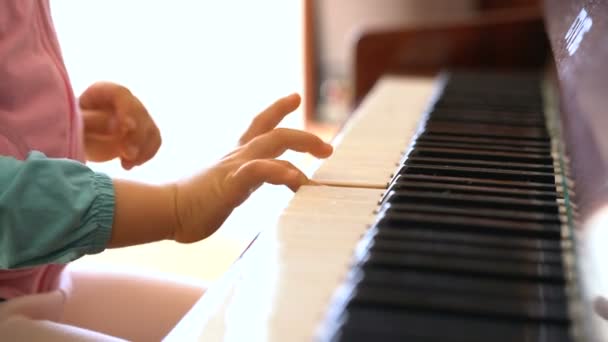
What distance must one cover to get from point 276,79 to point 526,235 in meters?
1.73

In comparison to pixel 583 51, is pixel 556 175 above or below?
below

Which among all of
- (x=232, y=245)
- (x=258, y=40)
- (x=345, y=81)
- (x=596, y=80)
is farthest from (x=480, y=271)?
(x=345, y=81)

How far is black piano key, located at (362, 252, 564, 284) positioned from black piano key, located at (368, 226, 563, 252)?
28 millimetres

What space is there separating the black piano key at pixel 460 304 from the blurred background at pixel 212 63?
1.25 meters

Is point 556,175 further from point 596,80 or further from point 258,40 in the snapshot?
point 258,40

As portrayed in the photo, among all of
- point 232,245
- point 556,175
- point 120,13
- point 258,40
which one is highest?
point 556,175

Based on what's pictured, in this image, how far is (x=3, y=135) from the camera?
0.67 m

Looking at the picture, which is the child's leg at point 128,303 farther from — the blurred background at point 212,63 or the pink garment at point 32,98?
the blurred background at point 212,63

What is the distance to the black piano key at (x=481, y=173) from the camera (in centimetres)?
66

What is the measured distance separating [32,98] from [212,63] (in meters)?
1.34

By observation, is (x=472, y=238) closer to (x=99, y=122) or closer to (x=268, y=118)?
(x=268, y=118)

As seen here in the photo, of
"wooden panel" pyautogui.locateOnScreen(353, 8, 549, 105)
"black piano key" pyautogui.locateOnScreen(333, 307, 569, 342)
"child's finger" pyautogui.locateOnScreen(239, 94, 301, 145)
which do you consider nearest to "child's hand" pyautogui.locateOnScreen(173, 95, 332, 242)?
"child's finger" pyautogui.locateOnScreen(239, 94, 301, 145)

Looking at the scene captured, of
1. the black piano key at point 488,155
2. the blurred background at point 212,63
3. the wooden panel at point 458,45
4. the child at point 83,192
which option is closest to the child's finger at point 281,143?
the child at point 83,192

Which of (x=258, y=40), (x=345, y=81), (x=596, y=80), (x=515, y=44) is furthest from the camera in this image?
(x=345, y=81)
